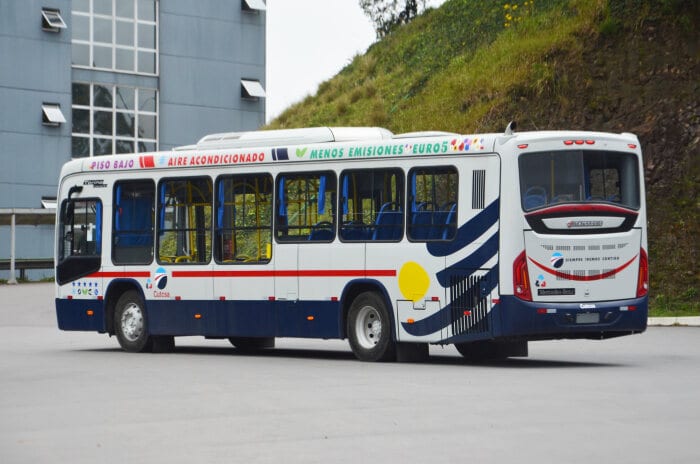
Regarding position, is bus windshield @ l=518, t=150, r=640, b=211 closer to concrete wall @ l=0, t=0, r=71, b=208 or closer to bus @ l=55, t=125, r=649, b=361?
bus @ l=55, t=125, r=649, b=361

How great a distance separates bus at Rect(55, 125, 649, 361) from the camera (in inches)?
724

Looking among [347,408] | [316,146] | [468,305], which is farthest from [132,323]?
[347,408]

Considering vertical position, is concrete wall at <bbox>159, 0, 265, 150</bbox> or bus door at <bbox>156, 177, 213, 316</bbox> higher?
concrete wall at <bbox>159, 0, 265, 150</bbox>

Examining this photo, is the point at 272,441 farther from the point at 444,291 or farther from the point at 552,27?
the point at 552,27

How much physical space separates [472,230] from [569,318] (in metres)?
1.65

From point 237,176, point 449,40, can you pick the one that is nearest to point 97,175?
point 237,176

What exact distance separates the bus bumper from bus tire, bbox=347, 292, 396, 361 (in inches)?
73.1

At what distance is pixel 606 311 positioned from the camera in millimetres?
18531

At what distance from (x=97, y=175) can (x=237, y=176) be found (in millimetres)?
3154

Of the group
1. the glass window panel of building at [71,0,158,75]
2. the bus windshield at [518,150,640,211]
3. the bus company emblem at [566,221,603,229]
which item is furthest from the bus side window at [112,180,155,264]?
the glass window panel of building at [71,0,158,75]

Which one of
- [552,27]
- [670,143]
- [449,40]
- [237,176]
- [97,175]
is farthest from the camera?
[449,40]

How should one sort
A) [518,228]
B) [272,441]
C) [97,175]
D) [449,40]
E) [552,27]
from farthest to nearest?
[449,40] < [552,27] < [97,175] < [518,228] < [272,441]

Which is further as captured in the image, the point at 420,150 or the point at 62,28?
the point at 62,28

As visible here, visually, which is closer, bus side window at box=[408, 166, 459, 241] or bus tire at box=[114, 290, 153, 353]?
bus side window at box=[408, 166, 459, 241]
